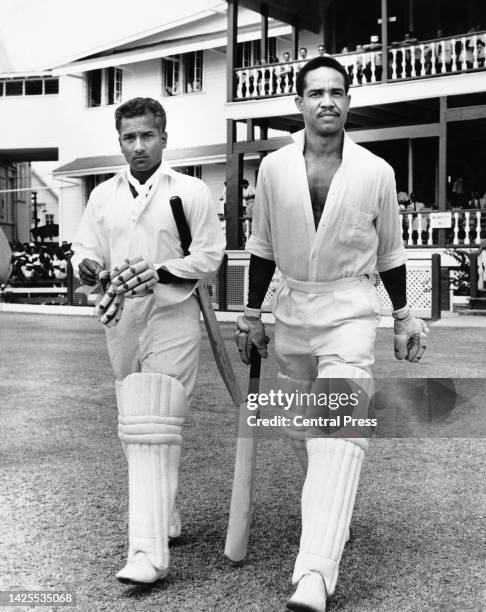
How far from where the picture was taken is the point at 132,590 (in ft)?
11.7

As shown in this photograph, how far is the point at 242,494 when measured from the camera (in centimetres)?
391

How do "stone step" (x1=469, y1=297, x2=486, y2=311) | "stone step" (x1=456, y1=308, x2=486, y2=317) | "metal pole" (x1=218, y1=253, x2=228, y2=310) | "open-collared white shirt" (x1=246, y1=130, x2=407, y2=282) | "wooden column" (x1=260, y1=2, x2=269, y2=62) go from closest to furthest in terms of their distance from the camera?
"open-collared white shirt" (x1=246, y1=130, x2=407, y2=282) < "stone step" (x1=456, y1=308, x2=486, y2=317) < "stone step" (x1=469, y1=297, x2=486, y2=311) < "metal pole" (x1=218, y1=253, x2=228, y2=310) < "wooden column" (x1=260, y1=2, x2=269, y2=62)

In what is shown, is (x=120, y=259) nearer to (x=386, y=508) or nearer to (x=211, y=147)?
(x=386, y=508)

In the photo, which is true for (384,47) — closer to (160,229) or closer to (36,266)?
(36,266)

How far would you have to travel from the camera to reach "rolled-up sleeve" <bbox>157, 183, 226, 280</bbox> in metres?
4.08

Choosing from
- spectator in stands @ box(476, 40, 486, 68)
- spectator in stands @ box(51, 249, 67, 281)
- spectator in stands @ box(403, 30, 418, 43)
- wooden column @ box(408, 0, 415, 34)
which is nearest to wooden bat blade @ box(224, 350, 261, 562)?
spectator in stands @ box(476, 40, 486, 68)

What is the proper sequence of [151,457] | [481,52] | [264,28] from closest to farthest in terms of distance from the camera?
1. [151,457]
2. [481,52]
3. [264,28]

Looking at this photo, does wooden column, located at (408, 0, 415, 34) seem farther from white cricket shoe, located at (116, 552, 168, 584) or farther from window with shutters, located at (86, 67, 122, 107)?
white cricket shoe, located at (116, 552, 168, 584)

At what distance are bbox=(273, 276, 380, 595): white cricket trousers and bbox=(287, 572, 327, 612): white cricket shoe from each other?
0.03m

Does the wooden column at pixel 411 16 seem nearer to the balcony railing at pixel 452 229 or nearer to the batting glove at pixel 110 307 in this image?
the balcony railing at pixel 452 229

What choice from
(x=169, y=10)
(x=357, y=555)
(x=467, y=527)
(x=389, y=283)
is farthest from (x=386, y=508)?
(x=169, y=10)

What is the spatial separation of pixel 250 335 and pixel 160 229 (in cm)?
61

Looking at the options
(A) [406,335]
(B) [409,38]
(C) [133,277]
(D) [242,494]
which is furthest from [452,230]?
(C) [133,277]

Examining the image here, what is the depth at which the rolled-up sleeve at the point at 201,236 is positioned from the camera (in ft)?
13.4
